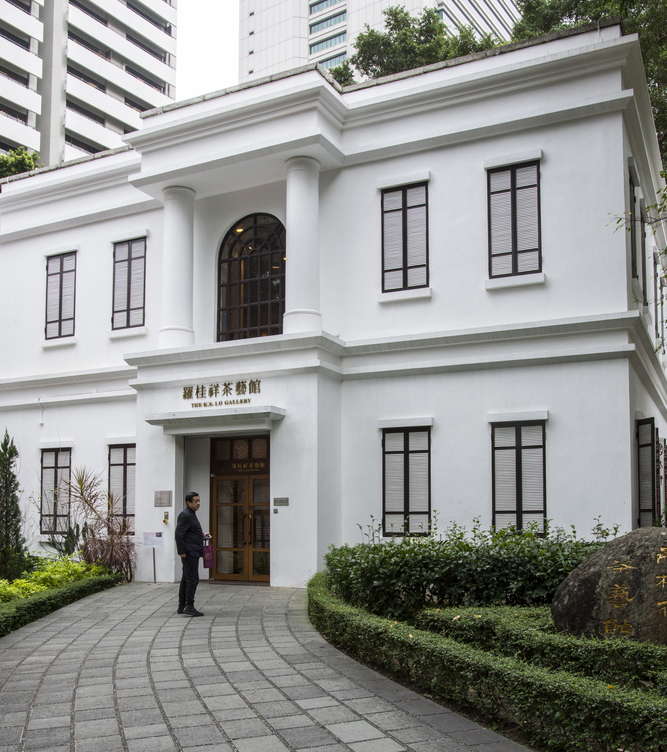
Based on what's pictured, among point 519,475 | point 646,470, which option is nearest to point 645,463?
point 646,470

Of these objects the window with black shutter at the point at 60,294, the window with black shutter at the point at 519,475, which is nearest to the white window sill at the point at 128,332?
the window with black shutter at the point at 60,294

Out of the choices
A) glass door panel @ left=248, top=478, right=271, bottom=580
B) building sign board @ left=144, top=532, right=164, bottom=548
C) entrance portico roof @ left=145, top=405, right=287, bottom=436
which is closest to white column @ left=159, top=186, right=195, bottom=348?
entrance portico roof @ left=145, top=405, right=287, bottom=436

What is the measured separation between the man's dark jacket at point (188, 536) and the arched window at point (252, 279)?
5.34 metres

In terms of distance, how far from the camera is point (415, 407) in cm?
1349

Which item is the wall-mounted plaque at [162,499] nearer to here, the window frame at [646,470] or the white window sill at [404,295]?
the white window sill at [404,295]

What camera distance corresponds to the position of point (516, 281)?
12.8 meters

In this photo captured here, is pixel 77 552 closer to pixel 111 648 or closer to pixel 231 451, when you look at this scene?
pixel 231 451

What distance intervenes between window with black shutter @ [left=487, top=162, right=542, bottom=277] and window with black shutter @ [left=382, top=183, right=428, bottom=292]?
4.12ft

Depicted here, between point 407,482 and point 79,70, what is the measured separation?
46.2 m

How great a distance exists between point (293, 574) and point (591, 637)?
7391 mm

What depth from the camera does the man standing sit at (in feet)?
34.8

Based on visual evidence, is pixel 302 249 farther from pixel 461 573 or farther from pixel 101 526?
pixel 461 573

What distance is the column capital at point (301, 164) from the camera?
14141 millimetres

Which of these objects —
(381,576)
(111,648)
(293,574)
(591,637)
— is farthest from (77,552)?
(591,637)
